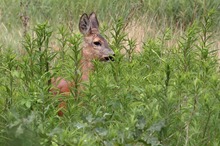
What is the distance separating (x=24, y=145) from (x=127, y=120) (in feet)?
4.30

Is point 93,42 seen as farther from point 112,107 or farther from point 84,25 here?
point 112,107

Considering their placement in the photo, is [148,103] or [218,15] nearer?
[148,103]

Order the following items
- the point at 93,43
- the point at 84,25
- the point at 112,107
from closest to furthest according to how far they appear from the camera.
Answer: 1. the point at 112,107
2. the point at 93,43
3. the point at 84,25

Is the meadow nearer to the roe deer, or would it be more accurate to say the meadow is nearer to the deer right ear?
the roe deer

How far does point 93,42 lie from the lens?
9070mm

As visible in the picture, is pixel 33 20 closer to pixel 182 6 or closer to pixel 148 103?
pixel 182 6

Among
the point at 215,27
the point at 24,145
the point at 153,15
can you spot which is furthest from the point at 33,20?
the point at 24,145

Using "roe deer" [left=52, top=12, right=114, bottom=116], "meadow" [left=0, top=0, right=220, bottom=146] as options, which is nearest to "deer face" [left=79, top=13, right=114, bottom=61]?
"roe deer" [left=52, top=12, right=114, bottom=116]

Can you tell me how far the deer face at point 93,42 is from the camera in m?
8.72

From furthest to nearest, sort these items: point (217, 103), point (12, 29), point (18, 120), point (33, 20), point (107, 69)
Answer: point (33, 20), point (12, 29), point (107, 69), point (217, 103), point (18, 120)

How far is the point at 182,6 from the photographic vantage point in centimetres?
1214

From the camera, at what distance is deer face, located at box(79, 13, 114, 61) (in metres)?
8.72

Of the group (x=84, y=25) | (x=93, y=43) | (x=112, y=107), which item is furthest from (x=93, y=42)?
(x=112, y=107)

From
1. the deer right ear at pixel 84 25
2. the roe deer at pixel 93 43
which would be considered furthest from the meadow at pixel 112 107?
the deer right ear at pixel 84 25
